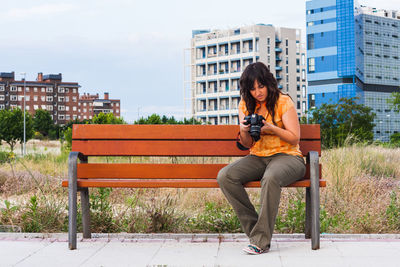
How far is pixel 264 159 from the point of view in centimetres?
430

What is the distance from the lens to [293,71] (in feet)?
322

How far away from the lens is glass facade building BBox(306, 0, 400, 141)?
83500mm

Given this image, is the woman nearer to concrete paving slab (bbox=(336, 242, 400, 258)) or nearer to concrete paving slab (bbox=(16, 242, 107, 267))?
concrete paving slab (bbox=(336, 242, 400, 258))

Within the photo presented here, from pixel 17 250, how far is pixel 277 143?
2.24 m

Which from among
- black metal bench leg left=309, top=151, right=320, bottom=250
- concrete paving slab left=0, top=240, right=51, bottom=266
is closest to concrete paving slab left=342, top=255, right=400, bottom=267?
black metal bench leg left=309, top=151, right=320, bottom=250

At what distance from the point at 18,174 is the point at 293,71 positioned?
9245 cm

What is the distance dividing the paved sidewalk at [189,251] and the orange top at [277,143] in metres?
0.75

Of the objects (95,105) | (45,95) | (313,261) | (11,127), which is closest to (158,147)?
(313,261)

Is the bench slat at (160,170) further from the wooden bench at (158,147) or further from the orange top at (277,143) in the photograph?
the orange top at (277,143)

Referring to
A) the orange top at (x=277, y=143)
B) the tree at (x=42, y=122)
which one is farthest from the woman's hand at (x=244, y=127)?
the tree at (x=42, y=122)

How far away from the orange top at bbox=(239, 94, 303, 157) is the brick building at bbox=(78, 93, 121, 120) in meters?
145

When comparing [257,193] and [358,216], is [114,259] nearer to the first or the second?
[358,216]

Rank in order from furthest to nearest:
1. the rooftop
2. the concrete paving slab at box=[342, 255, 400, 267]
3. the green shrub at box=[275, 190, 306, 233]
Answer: the rooftop
the green shrub at box=[275, 190, 306, 233]
the concrete paving slab at box=[342, 255, 400, 267]

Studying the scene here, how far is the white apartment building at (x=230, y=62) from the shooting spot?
295ft
